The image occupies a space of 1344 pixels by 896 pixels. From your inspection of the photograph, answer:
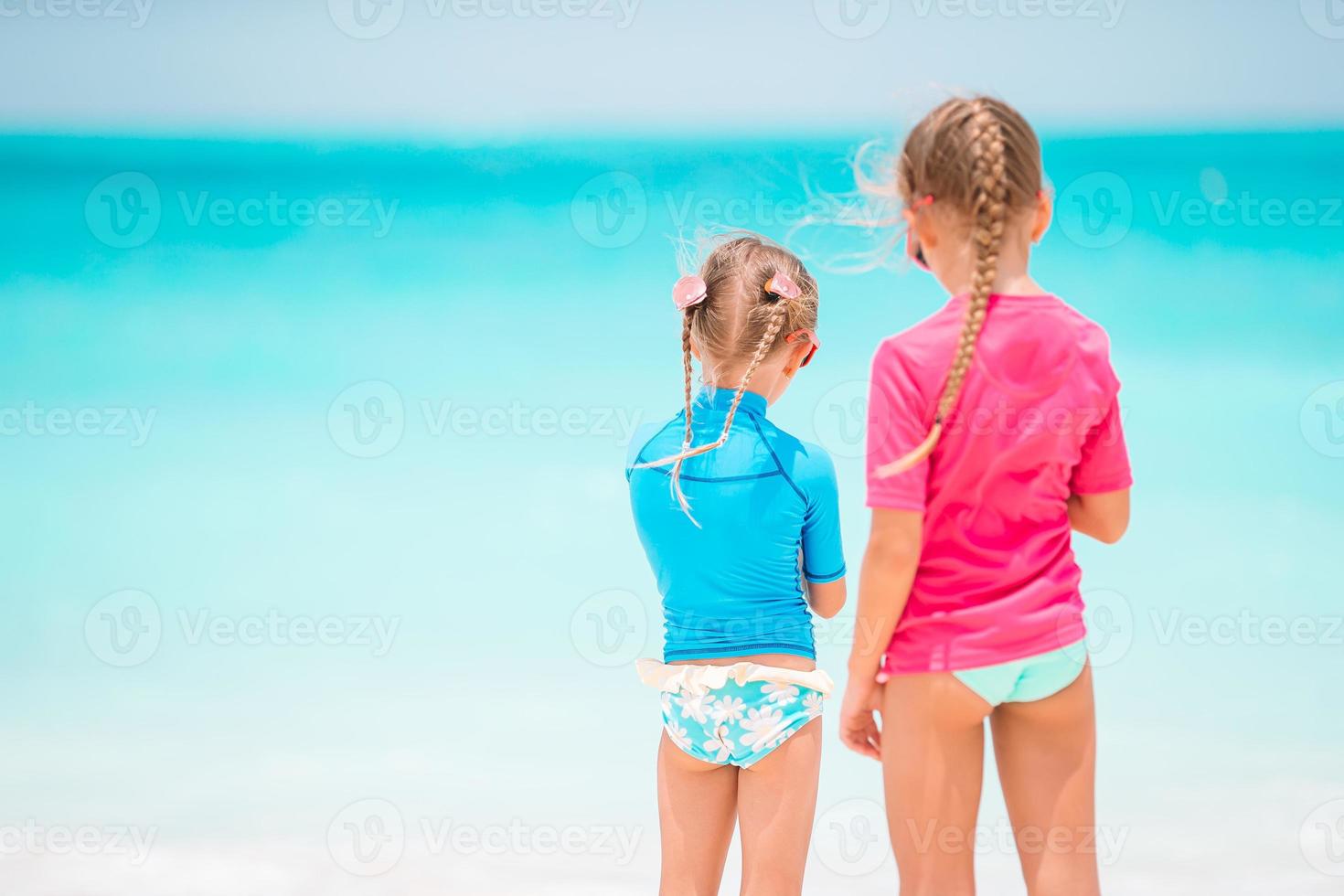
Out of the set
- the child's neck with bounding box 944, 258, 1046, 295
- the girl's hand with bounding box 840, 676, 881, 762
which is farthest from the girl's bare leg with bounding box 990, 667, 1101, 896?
the child's neck with bounding box 944, 258, 1046, 295

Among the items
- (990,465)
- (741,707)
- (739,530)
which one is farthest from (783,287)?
(741,707)

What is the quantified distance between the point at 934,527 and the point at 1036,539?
0.11 meters

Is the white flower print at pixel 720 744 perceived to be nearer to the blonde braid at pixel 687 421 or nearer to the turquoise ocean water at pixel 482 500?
the blonde braid at pixel 687 421

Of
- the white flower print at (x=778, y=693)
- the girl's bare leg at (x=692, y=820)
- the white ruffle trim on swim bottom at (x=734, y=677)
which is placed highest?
the white ruffle trim on swim bottom at (x=734, y=677)

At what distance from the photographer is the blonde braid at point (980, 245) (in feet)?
4.26

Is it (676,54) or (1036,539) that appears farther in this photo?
(676,54)

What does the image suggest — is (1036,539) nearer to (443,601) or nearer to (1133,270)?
(443,601)

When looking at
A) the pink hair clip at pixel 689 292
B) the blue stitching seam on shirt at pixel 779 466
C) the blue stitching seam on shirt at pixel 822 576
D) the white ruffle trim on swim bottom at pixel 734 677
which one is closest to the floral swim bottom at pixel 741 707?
the white ruffle trim on swim bottom at pixel 734 677

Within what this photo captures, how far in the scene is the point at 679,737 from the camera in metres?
1.64

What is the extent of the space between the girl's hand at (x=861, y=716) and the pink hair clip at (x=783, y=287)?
518 millimetres

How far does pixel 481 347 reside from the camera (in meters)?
5.14

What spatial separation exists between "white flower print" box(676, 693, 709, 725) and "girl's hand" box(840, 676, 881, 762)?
0.24m

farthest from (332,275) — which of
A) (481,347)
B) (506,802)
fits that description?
Result: (506,802)

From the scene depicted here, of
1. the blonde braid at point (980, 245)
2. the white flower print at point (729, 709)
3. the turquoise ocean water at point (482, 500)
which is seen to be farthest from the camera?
the turquoise ocean water at point (482, 500)
